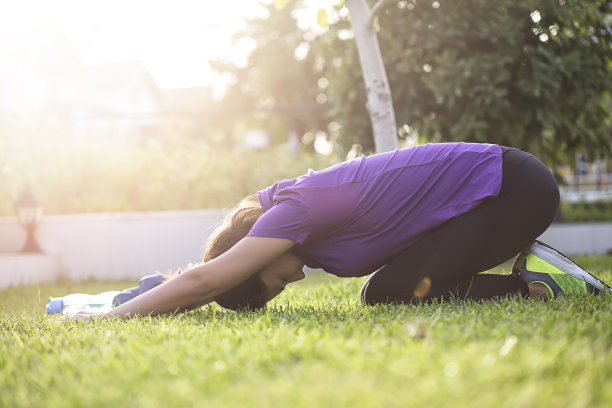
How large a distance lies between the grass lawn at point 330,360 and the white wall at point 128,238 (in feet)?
14.7

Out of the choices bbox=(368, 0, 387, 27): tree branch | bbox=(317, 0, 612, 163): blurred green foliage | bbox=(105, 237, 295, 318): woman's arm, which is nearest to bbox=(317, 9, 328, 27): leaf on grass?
bbox=(368, 0, 387, 27): tree branch

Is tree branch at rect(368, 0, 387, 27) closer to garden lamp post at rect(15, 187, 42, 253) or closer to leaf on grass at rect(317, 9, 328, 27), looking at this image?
leaf on grass at rect(317, 9, 328, 27)

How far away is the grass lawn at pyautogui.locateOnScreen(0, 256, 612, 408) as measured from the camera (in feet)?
4.70

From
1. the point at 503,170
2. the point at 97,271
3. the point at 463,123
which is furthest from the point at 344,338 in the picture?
the point at 97,271

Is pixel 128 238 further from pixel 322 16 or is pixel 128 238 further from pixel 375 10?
pixel 375 10

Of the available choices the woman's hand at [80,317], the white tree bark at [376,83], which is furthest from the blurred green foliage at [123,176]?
the woman's hand at [80,317]

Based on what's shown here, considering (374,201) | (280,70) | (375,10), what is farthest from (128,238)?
(280,70)

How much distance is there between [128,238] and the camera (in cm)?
724

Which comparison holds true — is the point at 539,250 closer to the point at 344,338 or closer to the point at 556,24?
the point at 344,338

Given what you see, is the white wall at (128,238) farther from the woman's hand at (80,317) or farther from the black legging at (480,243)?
the black legging at (480,243)

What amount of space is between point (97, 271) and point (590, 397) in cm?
661

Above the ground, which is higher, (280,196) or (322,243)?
(280,196)

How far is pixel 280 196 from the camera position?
2723 mm

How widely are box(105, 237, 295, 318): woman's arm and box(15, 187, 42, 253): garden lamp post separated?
4851 millimetres
